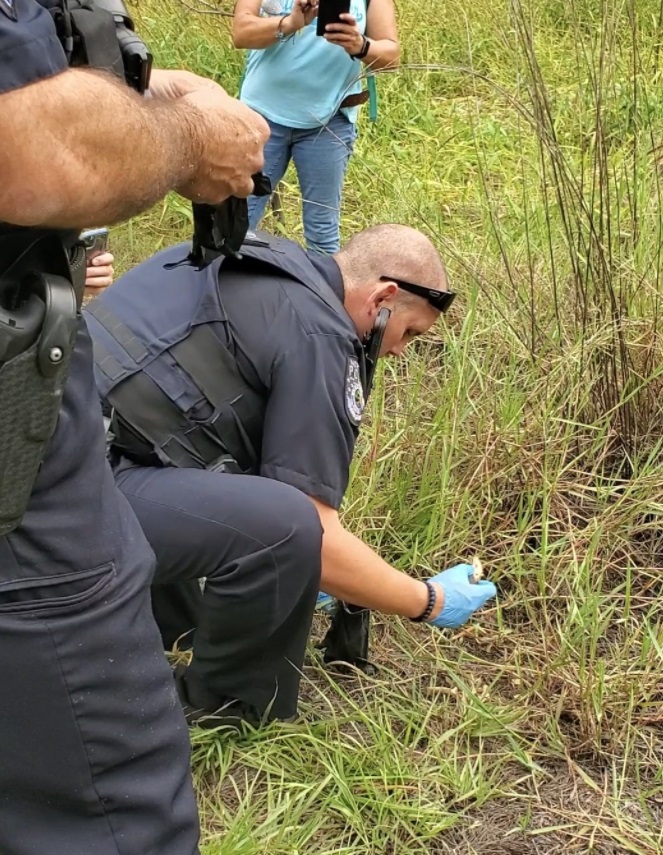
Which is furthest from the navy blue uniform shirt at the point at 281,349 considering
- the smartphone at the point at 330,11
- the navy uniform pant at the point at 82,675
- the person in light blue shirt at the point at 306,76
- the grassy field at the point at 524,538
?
the smartphone at the point at 330,11

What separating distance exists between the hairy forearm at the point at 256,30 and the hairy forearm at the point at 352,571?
2105mm

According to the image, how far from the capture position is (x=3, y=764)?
138 centimetres

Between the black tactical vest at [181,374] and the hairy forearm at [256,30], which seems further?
the hairy forearm at [256,30]

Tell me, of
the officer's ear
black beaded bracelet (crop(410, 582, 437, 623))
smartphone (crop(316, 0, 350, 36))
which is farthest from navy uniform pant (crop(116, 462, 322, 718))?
smartphone (crop(316, 0, 350, 36))

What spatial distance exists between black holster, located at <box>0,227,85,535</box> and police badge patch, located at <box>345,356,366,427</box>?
3.16 feet

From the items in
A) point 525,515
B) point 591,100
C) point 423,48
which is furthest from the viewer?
point 423,48

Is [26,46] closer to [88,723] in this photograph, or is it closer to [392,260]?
[88,723]

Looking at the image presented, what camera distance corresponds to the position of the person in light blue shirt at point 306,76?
358 centimetres

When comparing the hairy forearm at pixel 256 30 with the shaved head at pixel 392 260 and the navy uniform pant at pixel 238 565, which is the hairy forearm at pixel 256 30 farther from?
the navy uniform pant at pixel 238 565

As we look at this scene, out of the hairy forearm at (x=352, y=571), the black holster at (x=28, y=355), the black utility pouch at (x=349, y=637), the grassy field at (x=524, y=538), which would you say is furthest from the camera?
the black utility pouch at (x=349, y=637)

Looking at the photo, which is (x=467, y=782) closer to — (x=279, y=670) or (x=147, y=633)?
(x=279, y=670)

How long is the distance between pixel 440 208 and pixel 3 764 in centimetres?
331

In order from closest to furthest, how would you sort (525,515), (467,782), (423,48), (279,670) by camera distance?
1. (467,782)
2. (279,670)
3. (525,515)
4. (423,48)

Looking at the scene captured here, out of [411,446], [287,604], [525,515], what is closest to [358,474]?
[411,446]
